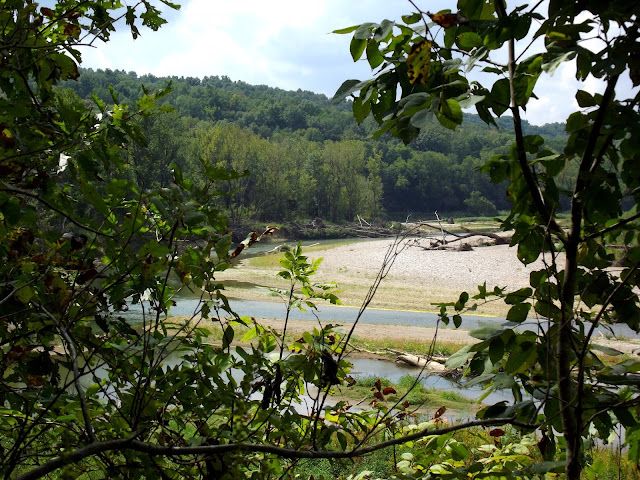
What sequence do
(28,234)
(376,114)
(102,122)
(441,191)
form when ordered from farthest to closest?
(441,191), (102,122), (28,234), (376,114)

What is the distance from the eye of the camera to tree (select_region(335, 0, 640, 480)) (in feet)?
3.60

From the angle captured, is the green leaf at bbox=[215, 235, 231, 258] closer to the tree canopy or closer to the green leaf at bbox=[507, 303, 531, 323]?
the tree canopy

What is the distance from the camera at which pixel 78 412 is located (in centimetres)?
134

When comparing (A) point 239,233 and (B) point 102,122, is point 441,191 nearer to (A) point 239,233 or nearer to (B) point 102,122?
(A) point 239,233

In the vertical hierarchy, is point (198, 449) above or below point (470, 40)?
below

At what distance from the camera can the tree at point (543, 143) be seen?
43.3 inches

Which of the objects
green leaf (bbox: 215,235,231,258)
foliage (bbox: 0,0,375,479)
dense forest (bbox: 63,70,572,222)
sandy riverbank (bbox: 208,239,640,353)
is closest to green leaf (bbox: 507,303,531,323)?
foliage (bbox: 0,0,375,479)

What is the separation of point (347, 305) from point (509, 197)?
21.5 metres

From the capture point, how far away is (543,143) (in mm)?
1450

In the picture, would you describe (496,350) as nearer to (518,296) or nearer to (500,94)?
(518,296)

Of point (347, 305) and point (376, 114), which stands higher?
point (376, 114)

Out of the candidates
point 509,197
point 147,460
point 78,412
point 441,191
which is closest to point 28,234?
A: point 78,412

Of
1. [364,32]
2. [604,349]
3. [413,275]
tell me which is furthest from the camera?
[413,275]

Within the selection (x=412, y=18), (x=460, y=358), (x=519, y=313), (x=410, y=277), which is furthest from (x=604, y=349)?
(x=410, y=277)
